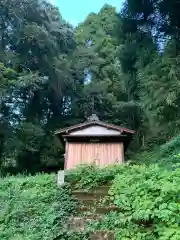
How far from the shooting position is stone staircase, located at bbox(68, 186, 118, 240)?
529 centimetres

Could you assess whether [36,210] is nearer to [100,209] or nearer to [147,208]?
[100,209]

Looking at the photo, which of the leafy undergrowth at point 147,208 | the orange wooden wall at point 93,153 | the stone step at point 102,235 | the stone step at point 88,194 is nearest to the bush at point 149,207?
the leafy undergrowth at point 147,208

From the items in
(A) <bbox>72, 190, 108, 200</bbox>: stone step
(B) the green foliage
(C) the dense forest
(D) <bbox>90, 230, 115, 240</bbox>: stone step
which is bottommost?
(D) <bbox>90, 230, 115, 240</bbox>: stone step

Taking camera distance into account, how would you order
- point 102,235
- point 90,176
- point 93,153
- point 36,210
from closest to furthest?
point 102,235 → point 36,210 → point 90,176 → point 93,153

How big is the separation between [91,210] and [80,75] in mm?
20793

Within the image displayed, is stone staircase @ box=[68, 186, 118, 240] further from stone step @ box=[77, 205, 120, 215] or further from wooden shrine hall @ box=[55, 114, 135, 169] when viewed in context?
wooden shrine hall @ box=[55, 114, 135, 169]

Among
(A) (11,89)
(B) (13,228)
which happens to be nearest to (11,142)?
(A) (11,89)

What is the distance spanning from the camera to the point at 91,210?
235 inches

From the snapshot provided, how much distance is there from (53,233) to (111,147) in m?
8.85

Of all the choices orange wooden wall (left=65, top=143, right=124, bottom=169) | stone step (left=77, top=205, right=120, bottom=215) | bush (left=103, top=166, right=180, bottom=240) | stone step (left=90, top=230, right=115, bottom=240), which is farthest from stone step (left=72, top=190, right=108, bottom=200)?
orange wooden wall (left=65, top=143, right=124, bottom=169)

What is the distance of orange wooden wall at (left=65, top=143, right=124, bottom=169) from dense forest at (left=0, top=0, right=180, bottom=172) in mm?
2306

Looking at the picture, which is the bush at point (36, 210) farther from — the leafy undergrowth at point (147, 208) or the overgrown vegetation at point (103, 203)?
the leafy undergrowth at point (147, 208)

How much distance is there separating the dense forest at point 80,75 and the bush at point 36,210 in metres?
5.32

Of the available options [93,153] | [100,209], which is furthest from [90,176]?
[93,153]
